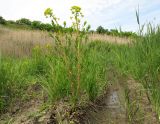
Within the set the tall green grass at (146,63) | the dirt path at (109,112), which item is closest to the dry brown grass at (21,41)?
the tall green grass at (146,63)

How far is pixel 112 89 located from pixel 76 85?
85 cm

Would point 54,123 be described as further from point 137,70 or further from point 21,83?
point 21,83

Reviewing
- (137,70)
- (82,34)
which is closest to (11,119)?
(82,34)

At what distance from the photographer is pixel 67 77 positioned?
3488mm

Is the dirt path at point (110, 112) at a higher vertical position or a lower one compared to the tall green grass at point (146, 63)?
lower

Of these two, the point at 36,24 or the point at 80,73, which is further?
the point at 36,24

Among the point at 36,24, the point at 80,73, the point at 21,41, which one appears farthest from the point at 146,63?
the point at 36,24

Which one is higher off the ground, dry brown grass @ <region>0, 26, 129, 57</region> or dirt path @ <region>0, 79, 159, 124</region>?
dirt path @ <region>0, 79, 159, 124</region>

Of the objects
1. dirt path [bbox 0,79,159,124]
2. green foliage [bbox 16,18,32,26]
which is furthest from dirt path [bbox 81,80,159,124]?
green foliage [bbox 16,18,32,26]

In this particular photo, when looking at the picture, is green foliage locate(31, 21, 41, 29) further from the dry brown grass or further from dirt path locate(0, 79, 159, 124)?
dirt path locate(0, 79, 159, 124)

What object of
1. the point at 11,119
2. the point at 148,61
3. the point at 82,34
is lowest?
the point at 11,119

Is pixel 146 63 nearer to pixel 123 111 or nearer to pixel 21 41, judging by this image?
pixel 123 111

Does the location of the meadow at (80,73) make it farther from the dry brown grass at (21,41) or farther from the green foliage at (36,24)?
the green foliage at (36,24)

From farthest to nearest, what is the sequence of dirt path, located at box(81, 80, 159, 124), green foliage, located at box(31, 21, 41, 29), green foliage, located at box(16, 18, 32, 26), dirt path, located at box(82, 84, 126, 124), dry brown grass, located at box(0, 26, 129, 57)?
green foliage, located at box(16, 18, 32, 26), green foliage, located at box(31, 21, 41, 29), dry brown grass, located at box(0, 26, 129, 57), dirt path, located at box(82, 84, 126, 124), dirt path, located at box(81, 80, 159, 124)
